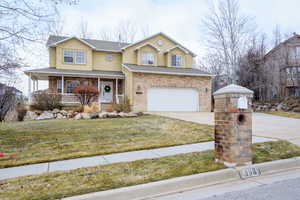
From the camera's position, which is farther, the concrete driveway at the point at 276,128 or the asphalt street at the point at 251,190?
the concrete driveway at the point at 276,128

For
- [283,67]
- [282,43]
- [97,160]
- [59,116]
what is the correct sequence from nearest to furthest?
[97,160] < [59,116] < [283,67] < [282,43]

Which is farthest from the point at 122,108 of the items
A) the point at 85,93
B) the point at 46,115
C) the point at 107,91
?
the point at 107,91

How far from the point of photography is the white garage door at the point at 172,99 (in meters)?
16.4

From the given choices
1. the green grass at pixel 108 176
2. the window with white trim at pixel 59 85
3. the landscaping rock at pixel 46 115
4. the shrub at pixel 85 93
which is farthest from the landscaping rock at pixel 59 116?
the green grass at pixel 108 176

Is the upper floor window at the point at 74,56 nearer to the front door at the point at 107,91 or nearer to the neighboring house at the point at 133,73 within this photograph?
the neighboring house at the point at 133,73

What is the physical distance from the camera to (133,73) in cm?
1599

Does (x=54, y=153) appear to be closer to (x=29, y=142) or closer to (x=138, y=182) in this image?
(x=29, y=142)

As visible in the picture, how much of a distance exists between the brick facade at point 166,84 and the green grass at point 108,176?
11341 millimetres

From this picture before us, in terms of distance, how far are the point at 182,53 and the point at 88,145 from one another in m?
16.1

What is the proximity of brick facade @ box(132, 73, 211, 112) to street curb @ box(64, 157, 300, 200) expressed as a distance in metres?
12.2

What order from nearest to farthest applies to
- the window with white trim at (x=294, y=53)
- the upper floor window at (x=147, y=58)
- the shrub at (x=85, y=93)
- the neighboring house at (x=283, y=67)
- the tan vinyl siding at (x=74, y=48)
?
the shrub at (x=85, y=93), the tan vinyl siding at (x=74, y=48), the upper floor window at (x=147, y=58), the neighboring house at (x=283, y=67), the window with white trim at (x=294, y=53)

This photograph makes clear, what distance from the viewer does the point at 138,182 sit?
334 cm

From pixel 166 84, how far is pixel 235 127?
42.7 ft

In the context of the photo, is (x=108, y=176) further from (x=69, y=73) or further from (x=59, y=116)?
(x=69, y=73)
